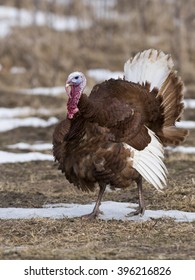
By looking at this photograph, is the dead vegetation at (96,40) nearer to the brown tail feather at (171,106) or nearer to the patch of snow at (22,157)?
the patch of snow at (22,157)

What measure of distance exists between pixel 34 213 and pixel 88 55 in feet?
52.6

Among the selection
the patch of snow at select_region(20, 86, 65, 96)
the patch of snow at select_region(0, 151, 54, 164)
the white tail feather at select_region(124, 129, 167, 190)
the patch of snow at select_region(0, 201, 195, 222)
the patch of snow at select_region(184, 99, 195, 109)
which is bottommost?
the patch of snow at select_region(20, 86, 65, 96)

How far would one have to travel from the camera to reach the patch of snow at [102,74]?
Result: 20578 mm

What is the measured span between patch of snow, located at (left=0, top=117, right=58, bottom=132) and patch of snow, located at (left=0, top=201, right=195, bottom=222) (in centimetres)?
656

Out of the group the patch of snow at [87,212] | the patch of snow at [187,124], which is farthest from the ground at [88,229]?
the patch of snow at [187,124]

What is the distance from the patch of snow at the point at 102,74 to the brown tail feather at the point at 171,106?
40.8 feet

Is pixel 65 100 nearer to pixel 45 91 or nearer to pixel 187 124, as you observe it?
pixel 45 91

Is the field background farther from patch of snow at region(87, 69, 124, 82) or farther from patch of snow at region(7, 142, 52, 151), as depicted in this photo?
patch of snow at region(87, 69, 124, 82)

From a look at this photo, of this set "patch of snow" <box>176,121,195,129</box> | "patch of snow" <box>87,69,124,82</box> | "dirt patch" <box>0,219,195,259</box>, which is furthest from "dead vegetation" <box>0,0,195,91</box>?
"dirt patch" <box>0,219,195,259</box>

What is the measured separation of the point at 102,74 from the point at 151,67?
44.1 ft

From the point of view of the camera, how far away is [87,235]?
6543 millimetres

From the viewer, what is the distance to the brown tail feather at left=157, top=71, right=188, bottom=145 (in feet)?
25.7

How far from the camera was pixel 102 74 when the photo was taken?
21.3m
